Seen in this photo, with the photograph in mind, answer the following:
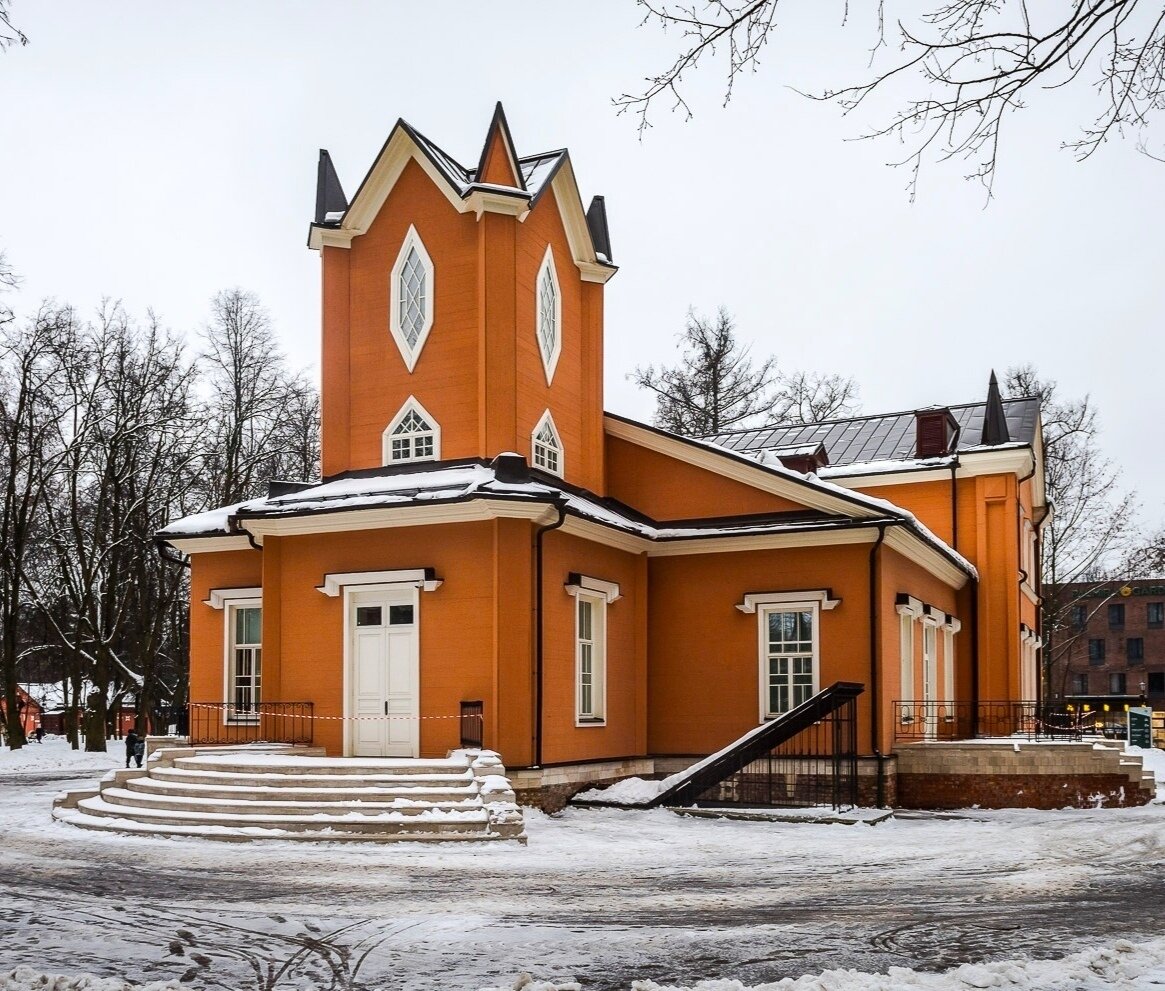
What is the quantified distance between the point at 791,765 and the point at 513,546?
18.4 ft

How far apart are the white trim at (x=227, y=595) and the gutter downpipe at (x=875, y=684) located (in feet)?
33.7

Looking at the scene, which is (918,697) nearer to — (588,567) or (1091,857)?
(588,567)

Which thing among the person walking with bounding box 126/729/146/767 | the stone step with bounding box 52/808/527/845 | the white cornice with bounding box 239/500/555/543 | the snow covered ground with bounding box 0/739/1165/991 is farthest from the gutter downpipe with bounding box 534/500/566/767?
the person walking with bounding box 126/729/146/767

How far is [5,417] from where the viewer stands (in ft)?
109

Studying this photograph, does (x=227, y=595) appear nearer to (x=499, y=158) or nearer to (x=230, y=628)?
(x=230, y=628)

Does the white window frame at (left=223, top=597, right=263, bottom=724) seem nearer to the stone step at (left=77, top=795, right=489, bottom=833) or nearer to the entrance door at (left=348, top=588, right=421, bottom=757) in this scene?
the entrance door at (left=348, top=588, right=421, bottom=757)

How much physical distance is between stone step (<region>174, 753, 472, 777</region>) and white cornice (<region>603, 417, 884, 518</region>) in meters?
7.26

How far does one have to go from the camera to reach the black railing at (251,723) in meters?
18.4

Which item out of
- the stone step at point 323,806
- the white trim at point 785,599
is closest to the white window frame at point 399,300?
the white trim at point 785,599

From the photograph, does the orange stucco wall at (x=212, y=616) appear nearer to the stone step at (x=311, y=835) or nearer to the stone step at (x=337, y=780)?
the stone step at (x=337, y=780)

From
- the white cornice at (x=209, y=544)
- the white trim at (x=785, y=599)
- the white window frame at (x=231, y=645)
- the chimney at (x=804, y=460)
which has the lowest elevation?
the white window frame at (x=231, y=645)

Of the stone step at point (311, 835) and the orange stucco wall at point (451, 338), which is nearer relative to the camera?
the stone step at point (311, 835)

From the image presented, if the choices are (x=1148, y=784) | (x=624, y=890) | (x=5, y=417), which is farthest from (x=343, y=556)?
(x=5, y=417)

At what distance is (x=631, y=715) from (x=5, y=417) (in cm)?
2139
